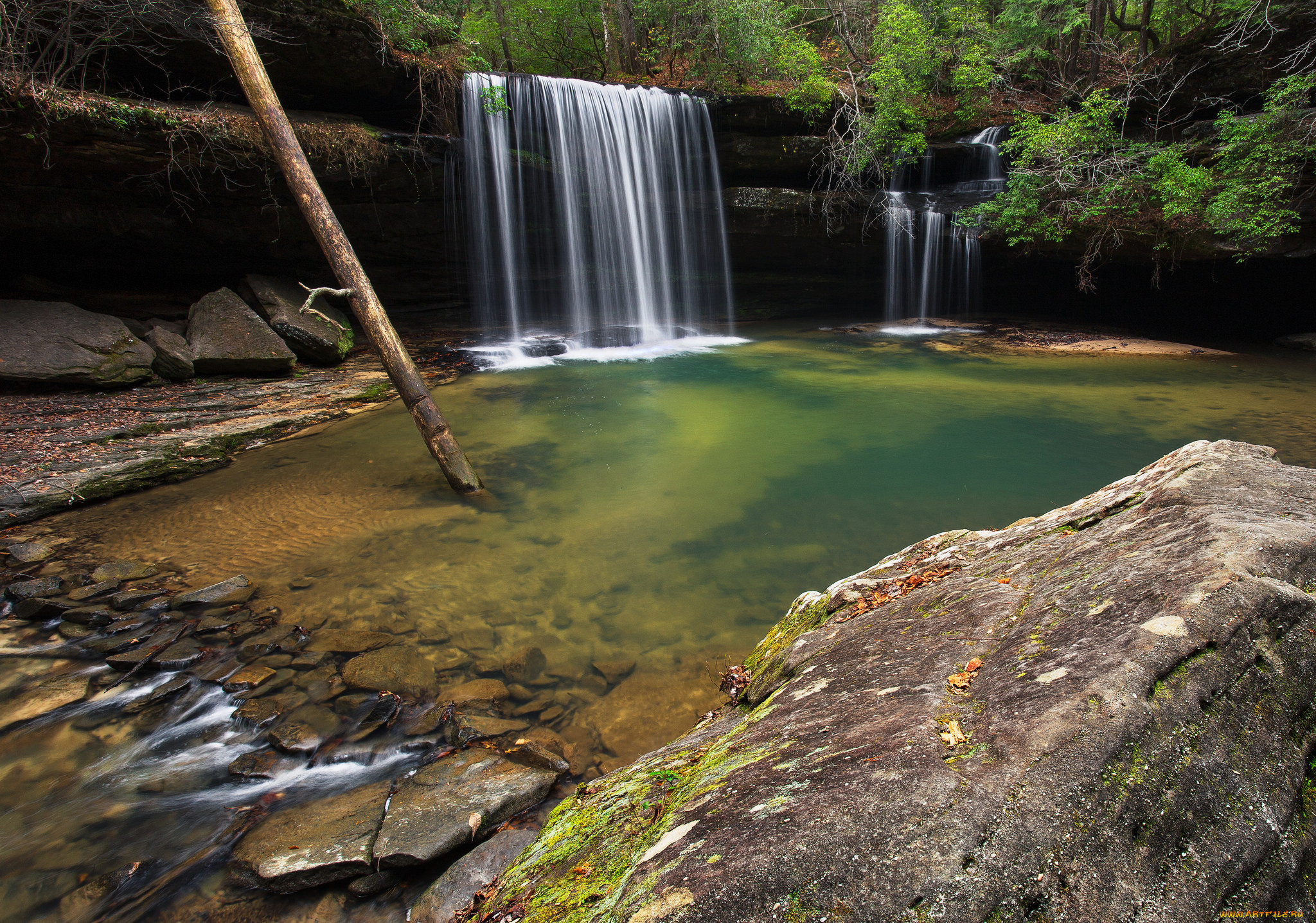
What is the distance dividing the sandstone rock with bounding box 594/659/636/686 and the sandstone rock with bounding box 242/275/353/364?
8747mm

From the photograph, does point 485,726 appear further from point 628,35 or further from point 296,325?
point 628,35

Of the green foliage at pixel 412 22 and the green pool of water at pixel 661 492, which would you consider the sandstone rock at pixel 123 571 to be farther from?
the green foliage at pixel 412 22

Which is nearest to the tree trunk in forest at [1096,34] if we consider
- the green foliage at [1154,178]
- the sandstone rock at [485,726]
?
the green foliage at [1154,178]

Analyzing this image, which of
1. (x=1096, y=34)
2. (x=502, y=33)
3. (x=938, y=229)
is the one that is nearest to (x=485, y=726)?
(x=938, y=229)

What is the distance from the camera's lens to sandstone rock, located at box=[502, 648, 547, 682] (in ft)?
12.2

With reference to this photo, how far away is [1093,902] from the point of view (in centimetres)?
101

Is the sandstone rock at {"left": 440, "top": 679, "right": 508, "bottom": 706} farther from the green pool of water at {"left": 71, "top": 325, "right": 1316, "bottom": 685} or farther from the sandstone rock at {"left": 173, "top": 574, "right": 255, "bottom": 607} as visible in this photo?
the sandstone rock at {"left": 173, "top": 574, "right": 255, "bottom": 607}

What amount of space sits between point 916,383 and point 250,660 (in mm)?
10202

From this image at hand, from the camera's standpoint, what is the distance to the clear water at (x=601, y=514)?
9.91ft

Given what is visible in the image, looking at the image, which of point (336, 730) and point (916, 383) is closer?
point (336, 730)

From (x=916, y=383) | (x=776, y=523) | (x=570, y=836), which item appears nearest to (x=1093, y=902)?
(x=570, y=836)

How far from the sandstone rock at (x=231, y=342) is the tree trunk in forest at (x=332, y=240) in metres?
4.27

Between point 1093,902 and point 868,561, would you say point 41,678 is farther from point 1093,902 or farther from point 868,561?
point 868,561

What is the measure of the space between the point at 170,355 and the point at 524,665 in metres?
8.55
